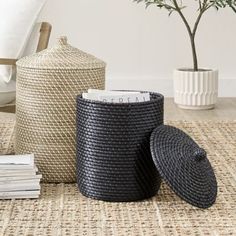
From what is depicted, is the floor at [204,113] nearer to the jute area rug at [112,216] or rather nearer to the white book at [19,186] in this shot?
the jute area rug at [112,216]

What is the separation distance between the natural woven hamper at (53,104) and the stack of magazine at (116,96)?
0.08 meters

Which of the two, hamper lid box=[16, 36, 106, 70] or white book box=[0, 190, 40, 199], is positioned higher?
hamper lid box=[16, 36, 106, 70]

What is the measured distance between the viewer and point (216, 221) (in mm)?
1618

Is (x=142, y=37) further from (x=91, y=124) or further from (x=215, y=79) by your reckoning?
(x=91, y=124)

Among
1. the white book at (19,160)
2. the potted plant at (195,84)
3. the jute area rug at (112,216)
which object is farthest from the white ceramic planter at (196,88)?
the white book at (19,160)

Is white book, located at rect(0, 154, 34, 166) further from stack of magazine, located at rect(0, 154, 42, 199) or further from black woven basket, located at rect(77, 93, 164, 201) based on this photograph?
black woven basket, located at rect(77, 93, 164, 201)

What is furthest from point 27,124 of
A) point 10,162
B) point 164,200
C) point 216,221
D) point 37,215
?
point 216,221

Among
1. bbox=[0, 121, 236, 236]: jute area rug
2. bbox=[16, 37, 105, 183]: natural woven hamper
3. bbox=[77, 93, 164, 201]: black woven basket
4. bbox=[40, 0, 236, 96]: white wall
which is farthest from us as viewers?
bbox=[40, 0, 236, 96]: white wall

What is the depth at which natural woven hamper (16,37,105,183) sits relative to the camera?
1.86 meters

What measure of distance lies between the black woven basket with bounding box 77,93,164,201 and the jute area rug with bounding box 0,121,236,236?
46mm

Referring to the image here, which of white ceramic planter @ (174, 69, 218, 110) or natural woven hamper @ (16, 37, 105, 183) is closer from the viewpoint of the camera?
natural woven hamper @ (16, 37, 105, 183)

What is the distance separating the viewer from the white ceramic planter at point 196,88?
3727 millimetres

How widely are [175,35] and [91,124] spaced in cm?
253

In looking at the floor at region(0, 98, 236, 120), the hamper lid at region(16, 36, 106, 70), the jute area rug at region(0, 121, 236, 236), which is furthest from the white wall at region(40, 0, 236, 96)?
the jute area rug at region(0, 121, 236, 236)
